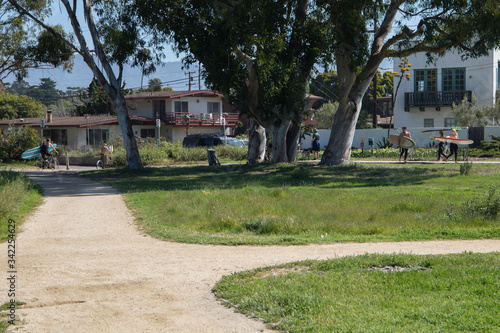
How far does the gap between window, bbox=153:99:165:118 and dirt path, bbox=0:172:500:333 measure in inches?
1711

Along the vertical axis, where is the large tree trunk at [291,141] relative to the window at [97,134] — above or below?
below

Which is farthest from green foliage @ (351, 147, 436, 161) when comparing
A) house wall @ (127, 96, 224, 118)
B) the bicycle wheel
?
house wall @ (127, 96, 224, 118)

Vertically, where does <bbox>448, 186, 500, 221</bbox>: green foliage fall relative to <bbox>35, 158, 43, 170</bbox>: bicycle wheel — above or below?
below

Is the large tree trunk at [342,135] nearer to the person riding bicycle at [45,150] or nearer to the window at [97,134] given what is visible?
the person riding bicycle at [45,150]

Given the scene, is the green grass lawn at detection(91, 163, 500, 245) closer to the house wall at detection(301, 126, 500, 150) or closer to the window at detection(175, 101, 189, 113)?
the house wall at detection(301, 126, 500, 150)

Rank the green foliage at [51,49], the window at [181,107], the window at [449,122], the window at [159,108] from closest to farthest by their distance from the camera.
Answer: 1. the green foliage at [51,49]
2. the window at [449,122]
3. the window at [181,107]
4. the window at [159,108]

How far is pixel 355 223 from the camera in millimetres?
11430

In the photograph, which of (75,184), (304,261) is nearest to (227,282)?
(304,261)

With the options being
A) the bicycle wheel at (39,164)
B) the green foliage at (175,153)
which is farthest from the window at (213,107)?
the bicycle wheel at (39,164)

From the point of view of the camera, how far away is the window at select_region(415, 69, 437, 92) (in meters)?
45.5

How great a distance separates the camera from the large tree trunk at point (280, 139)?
2591 cm

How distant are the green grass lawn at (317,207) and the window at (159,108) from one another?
35.6m

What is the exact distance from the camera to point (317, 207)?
42.9 feet

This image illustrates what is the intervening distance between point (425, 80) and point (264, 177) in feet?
97.5
